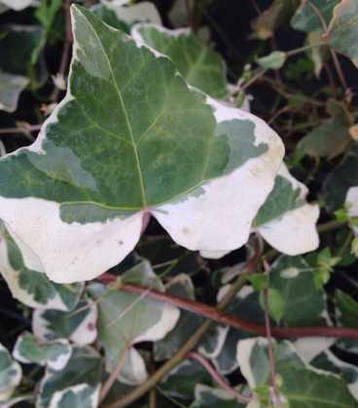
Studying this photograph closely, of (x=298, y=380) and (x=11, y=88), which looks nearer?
(x=298, y=380)

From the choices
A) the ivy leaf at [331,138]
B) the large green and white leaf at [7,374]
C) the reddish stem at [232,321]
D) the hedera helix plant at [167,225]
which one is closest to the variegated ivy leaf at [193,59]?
the hedera helix plant at [167,225]

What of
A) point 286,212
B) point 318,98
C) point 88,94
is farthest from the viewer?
point 318,98

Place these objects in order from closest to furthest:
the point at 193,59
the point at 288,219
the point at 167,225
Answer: the point at 167,225, the point at 288,219, the point at 193,59

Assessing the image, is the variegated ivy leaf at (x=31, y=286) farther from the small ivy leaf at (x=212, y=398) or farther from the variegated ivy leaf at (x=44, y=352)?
the small ivy leaf at (x=212, y=398)

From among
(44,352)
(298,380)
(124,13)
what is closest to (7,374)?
(44,352)

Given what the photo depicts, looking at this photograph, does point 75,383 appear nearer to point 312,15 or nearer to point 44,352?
point 44,352

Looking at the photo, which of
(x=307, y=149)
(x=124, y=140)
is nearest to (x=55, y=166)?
(x=124, y=140)

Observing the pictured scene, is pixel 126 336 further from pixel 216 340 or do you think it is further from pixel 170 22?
pixel 170 22
